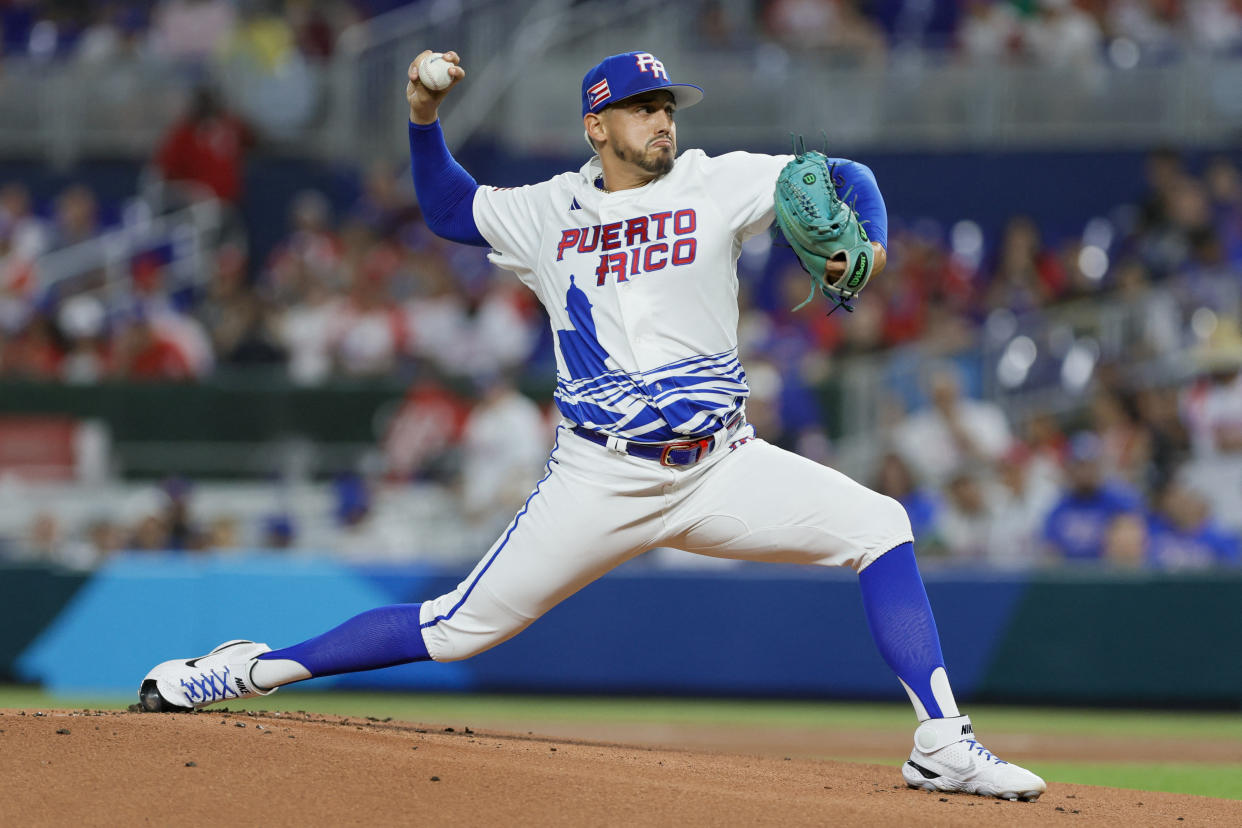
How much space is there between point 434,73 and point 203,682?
210cm

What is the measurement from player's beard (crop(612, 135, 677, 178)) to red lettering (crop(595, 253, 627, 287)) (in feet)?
0.95

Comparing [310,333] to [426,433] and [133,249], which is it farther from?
[133,249]

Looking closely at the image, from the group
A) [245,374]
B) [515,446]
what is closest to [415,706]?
[515,446]

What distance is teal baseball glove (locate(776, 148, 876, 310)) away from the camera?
494 centimetres

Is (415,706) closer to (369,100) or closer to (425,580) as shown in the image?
(425,580)

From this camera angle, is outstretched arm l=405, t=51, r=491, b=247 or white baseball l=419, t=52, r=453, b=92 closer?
white baseball l=419, t=52, r=453, b=92

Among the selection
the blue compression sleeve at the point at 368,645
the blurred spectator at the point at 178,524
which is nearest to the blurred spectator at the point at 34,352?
the blurred spectator at the point at 178,524

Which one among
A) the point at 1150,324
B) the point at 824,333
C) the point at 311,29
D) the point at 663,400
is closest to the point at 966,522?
the point at 1150,324

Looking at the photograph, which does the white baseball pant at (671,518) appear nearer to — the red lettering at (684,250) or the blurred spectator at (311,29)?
the red lettering at (684,250)

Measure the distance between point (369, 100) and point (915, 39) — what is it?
5.14 meters

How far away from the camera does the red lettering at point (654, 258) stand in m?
5.09

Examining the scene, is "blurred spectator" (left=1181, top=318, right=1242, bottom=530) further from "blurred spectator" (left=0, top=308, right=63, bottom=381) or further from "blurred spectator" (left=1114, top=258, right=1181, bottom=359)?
"blurred spectator" (left=0, top=308, right=63, bottom=381)

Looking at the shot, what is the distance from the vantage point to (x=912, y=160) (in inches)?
599

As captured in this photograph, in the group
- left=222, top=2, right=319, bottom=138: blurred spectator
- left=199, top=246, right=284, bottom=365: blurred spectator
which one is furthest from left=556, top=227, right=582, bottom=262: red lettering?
left=222, top=2, right=319, bottom=138: blurred spectator
